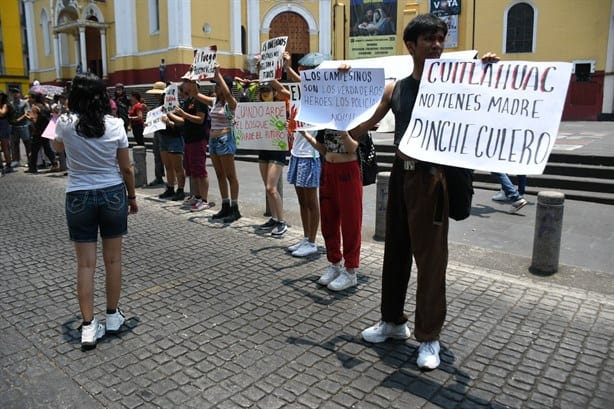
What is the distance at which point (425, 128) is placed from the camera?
10.8 ft

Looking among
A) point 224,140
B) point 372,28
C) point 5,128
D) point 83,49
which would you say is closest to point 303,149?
point 224,140

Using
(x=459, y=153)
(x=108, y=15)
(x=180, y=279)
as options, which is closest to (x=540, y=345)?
(x=459, y=153)

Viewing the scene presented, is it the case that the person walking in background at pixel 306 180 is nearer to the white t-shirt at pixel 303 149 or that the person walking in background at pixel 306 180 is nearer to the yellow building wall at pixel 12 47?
the white t-shirt at pixel 303 149

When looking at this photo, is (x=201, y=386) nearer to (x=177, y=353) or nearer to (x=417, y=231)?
(x=177, y=353)

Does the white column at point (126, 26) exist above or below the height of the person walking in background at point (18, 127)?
above

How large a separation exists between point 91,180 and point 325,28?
3037cm

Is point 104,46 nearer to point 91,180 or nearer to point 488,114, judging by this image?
point 91,180

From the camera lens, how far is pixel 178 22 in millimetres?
26922

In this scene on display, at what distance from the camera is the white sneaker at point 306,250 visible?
5.82 m

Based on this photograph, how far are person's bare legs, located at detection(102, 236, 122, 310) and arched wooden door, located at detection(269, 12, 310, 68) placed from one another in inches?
1152

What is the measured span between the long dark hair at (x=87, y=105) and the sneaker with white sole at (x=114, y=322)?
136 cm

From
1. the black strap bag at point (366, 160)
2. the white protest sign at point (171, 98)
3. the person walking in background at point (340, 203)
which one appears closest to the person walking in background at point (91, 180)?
the person walking in background at point (340, 203)

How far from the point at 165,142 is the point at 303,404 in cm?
678

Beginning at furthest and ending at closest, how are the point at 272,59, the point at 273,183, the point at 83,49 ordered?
the point at 83,49
the point at 273,183
the point at 272,59
